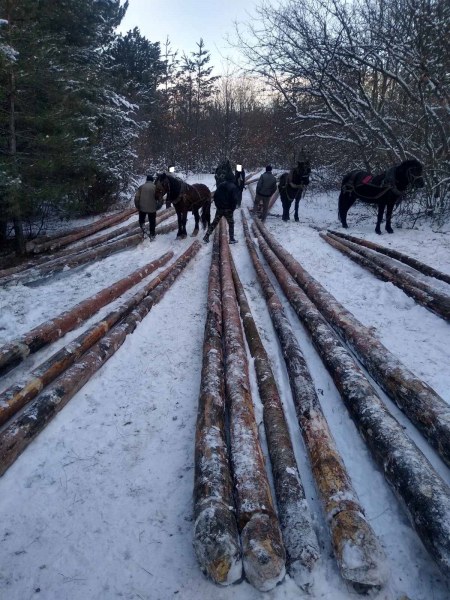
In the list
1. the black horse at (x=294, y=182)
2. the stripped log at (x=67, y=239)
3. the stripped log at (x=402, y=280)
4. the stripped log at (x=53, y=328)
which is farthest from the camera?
the black horse at (x=294, y=182)

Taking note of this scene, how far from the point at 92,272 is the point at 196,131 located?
34.7 m

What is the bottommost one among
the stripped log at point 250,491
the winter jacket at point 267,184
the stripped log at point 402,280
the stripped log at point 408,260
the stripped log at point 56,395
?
the stripped log at point 56,395

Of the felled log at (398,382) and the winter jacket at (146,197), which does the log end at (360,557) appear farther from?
the winter jacket at (146,197)

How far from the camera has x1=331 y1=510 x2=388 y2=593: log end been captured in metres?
1.90

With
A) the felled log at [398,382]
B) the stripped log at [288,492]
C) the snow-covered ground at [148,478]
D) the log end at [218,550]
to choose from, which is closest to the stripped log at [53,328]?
the snow-covered ground at [148,478]

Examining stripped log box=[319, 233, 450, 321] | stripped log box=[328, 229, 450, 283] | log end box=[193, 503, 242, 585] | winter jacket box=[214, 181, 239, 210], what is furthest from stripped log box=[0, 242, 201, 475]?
stripped log box=[328, 229, 450, 283]

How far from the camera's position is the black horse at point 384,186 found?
9520mm

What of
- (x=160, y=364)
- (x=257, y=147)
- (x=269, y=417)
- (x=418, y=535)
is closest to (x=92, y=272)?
(x=160, y=364)

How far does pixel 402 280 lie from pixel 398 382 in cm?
354

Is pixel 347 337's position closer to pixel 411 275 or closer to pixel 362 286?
pixel 362 286

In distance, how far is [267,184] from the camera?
12.8 m

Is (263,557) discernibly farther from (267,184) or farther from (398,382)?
(267,184)

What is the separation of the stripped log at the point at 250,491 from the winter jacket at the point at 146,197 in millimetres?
6713

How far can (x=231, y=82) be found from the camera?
139 feet
